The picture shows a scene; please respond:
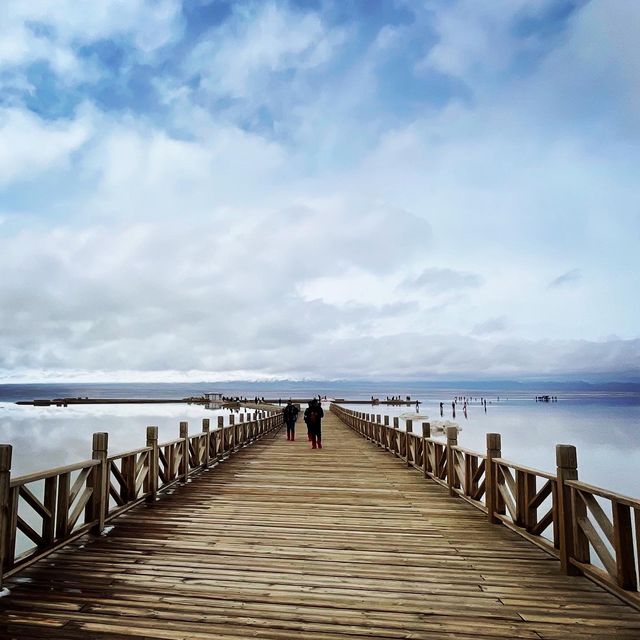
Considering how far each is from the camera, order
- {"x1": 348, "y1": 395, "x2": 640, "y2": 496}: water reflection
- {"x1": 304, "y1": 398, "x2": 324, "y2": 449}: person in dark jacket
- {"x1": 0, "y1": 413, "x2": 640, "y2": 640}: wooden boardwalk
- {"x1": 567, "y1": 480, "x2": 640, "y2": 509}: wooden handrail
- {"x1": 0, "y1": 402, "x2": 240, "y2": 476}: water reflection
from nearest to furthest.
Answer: {"x1": 0, "y1": 413, "x2": 640, "y2": 640}: wooden boardwalk, {"x1": 567, "y1": 480, "x2": 640, "y2": 509}: wooden handrail, {"x1": 304, "y1": 398, "x2": 324, "y2": 449}: person in dark jacket, {"x1": 0, "y1": 402, "x2": 240, "y2": 476}: water reflection, {"x1": 348, "y1": 395, "x2": 640, "y2": 496}: water reflection

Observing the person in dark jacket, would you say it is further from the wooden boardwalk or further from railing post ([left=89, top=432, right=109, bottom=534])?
railing post ([left=89, top=432, right=109, bottom=534])

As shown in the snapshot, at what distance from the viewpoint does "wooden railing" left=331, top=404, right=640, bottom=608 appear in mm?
4750

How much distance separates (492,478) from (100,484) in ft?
20.5

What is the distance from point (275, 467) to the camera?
13555mm

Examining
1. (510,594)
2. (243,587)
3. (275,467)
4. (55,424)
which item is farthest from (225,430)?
(55,424)

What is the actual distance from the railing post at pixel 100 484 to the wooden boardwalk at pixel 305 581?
299 millimetres

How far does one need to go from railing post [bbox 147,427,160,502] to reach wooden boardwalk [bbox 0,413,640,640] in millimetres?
415

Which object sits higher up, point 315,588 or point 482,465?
point 482,465

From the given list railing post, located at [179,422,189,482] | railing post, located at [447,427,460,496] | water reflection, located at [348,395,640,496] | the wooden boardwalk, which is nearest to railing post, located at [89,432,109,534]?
the wooden boardwalk

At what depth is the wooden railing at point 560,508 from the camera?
4.75m

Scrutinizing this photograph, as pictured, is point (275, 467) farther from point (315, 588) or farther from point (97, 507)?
point (315, 588)

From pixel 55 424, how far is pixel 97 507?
40523 millimetres

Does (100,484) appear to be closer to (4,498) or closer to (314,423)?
(4,498)

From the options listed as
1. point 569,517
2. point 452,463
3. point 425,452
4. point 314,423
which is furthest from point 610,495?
point 314,423
